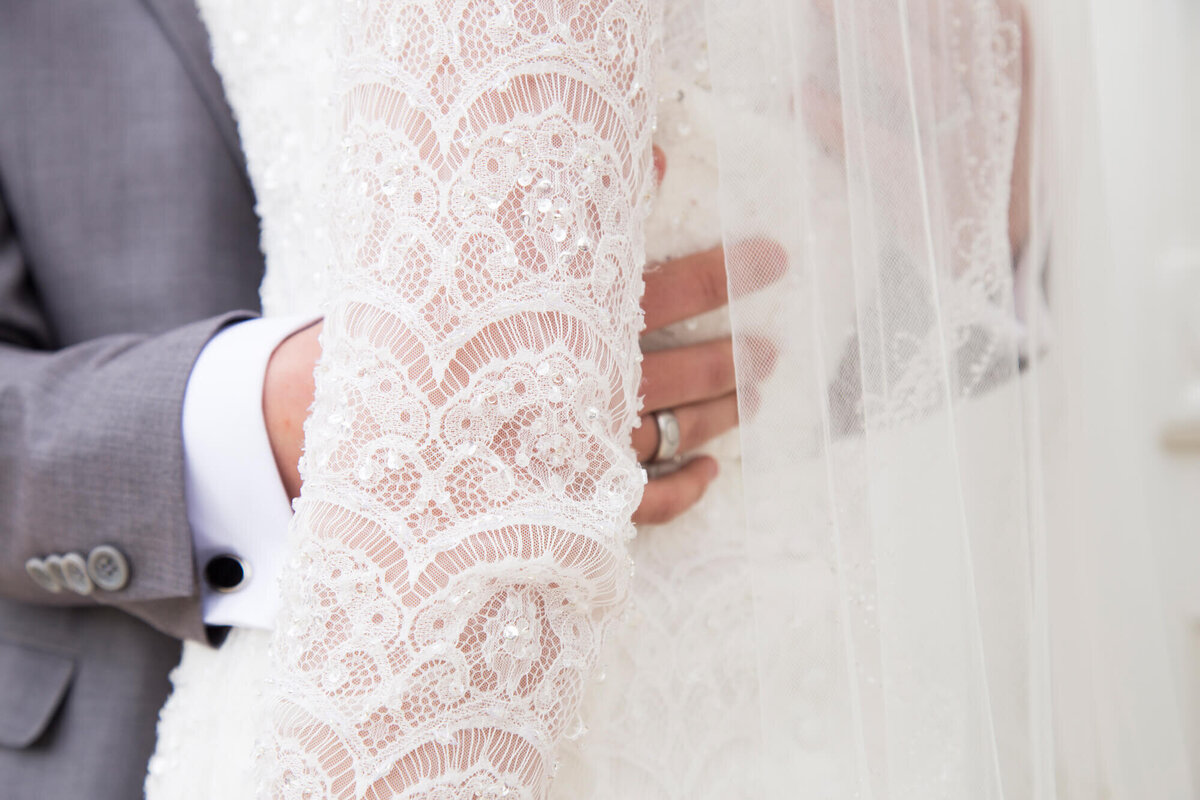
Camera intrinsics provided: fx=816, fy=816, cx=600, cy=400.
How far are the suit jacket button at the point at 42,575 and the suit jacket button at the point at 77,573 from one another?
2 cm

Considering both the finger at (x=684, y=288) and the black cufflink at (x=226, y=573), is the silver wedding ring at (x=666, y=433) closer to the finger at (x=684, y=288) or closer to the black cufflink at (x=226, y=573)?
the finger at (x=684, y=288)

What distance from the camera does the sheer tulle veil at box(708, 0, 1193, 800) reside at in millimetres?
514

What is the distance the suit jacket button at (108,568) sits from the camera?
0.67m

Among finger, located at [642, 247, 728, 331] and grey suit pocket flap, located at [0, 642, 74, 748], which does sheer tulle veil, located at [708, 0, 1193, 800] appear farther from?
grey suit pocket flap, located at [0, 642, 74, 748]

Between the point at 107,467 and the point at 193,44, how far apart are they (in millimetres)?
422

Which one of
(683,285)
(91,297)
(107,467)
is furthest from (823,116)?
(91,297)

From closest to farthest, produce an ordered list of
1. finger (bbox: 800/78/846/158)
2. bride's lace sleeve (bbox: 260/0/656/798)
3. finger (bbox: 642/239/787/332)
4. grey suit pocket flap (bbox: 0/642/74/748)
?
bride's lace sleeve (bbox: 260/0/656/798) < finger (bbox: 800/78/846/158) < finger (bbox: 642/239/787/332) < grey suit pocket flap (bbox: 0/642/74/748)

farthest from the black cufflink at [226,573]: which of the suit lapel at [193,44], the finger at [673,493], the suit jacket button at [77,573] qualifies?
the suit lapel at [193,44]

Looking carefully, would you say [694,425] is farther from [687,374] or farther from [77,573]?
[77,573]

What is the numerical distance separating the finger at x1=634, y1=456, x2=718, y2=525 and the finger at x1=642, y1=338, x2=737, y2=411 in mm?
55

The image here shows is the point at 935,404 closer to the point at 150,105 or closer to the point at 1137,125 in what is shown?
the point at 1137,125

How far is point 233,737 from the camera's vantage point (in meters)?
0.61

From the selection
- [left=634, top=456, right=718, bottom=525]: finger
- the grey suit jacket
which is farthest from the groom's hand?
the grey suit jacket

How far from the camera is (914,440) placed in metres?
0.53
